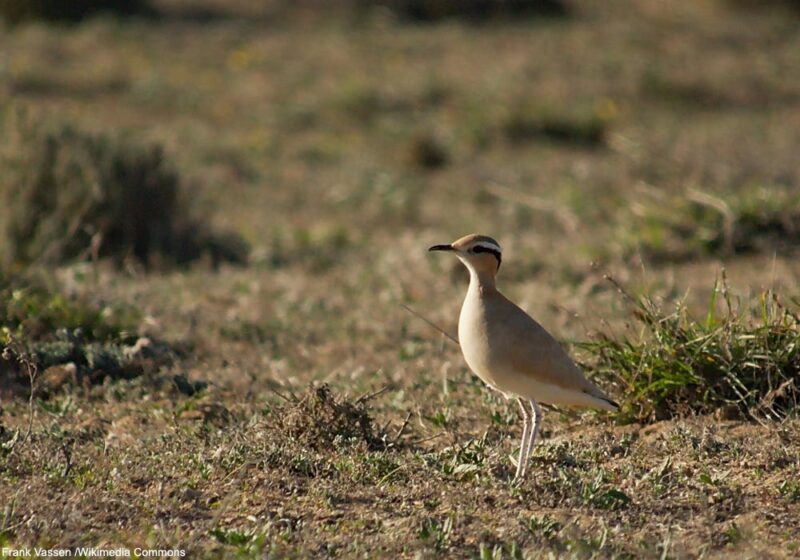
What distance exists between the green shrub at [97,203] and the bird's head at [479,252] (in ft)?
12.3

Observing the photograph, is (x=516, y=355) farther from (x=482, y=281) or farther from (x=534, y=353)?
(x=482, y=281)

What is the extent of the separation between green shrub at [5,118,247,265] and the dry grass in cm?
25

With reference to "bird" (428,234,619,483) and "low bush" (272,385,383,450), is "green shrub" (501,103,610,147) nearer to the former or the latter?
"bird" (428,234,619,483)

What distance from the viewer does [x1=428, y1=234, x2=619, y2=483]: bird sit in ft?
15.2

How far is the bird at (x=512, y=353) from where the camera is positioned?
15.2ft

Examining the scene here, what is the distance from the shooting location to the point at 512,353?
462 cm

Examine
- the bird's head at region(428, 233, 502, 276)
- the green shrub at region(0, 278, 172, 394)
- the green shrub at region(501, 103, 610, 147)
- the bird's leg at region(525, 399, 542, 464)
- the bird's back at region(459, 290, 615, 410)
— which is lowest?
the green shrub at region(501, 103, 610, 147)

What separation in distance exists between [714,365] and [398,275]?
402cm

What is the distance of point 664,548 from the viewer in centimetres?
388

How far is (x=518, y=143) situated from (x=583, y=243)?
4.54 m

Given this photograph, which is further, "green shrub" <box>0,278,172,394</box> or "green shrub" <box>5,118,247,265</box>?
"green shrub" <box>5,118,247,265</box>

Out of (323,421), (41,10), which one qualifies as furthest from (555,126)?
(323,421)

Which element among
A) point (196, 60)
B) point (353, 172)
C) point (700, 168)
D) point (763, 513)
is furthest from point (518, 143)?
point (763, 513)

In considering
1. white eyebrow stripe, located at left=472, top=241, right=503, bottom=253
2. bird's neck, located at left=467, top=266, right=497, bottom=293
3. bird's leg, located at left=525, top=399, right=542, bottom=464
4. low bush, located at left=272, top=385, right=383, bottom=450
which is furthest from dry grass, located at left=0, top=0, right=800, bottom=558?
white eyebrow stripe, located at left=472, top=241, right=503, bottom=253
